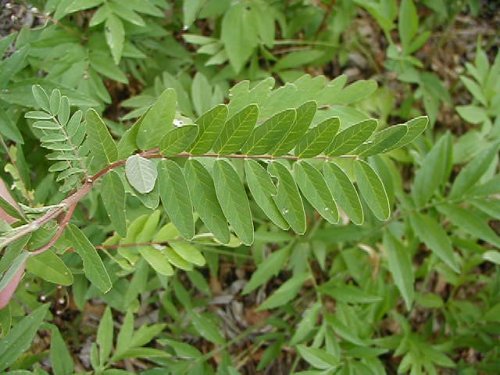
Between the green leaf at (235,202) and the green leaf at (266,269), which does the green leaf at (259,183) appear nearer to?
the green leaf at (235,202)

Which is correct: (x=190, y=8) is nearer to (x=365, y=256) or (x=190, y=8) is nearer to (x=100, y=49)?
(x=100, y=49)

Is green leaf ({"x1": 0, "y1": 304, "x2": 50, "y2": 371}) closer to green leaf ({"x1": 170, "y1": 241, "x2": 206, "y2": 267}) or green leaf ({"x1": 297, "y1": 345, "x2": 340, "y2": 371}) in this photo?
green leaf ({"x1": 170, "y1": 241, "x2": 206, "y2": 267})

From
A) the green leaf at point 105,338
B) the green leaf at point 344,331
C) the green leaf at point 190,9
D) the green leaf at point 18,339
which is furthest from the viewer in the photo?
the green leaf at point 344,331

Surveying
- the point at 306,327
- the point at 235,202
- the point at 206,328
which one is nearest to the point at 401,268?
the point at 306,327

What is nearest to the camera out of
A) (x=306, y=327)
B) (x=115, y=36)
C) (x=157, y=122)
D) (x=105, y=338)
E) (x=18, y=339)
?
(x=157, y=122)

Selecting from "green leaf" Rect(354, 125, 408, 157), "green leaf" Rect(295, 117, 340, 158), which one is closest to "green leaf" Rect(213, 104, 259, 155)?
"green leaf" Rect(295, 117, 340, 158)

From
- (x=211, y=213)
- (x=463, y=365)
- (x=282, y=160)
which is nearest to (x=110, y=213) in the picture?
(x=211, y=213)

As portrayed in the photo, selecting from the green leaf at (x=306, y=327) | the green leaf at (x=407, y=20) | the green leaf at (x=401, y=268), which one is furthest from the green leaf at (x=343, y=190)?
the green leaf at (x=407, y=20)

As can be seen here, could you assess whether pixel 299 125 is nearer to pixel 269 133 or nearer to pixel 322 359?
pixel 269 133
